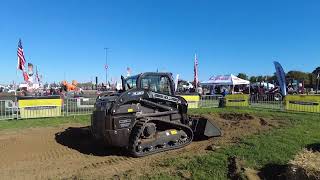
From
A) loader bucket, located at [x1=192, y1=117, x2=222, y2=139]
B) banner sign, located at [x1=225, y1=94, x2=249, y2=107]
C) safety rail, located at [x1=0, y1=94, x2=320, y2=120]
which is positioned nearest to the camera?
loader bucket, located at [x1=192, y1=117, x2=222, y2=139]

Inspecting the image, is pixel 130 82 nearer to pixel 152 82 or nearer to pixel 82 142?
pixel 152 82

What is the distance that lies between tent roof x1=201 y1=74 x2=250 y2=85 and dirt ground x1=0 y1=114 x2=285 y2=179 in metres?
25.5

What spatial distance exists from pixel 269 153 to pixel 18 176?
5.87m

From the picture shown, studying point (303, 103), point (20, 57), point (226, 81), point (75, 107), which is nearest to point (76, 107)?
point (75, 107)

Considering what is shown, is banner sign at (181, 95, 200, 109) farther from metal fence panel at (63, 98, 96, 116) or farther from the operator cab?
the operator cab

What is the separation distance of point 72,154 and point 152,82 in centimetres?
314

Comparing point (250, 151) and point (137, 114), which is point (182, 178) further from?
point (137, 114)

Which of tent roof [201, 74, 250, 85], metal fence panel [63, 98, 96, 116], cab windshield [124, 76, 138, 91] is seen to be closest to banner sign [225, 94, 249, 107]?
metal fence panel [63, 98, 96, 116]

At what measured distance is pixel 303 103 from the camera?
887 inches

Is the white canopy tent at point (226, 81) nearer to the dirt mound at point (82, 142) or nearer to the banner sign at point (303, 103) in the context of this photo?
the banner sign at point (303, 103)

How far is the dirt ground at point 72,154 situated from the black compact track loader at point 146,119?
392 mm

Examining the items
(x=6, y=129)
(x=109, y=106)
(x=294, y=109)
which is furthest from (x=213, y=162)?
(x=294, y=109)

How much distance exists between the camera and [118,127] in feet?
35.0

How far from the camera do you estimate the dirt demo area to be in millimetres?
8500
